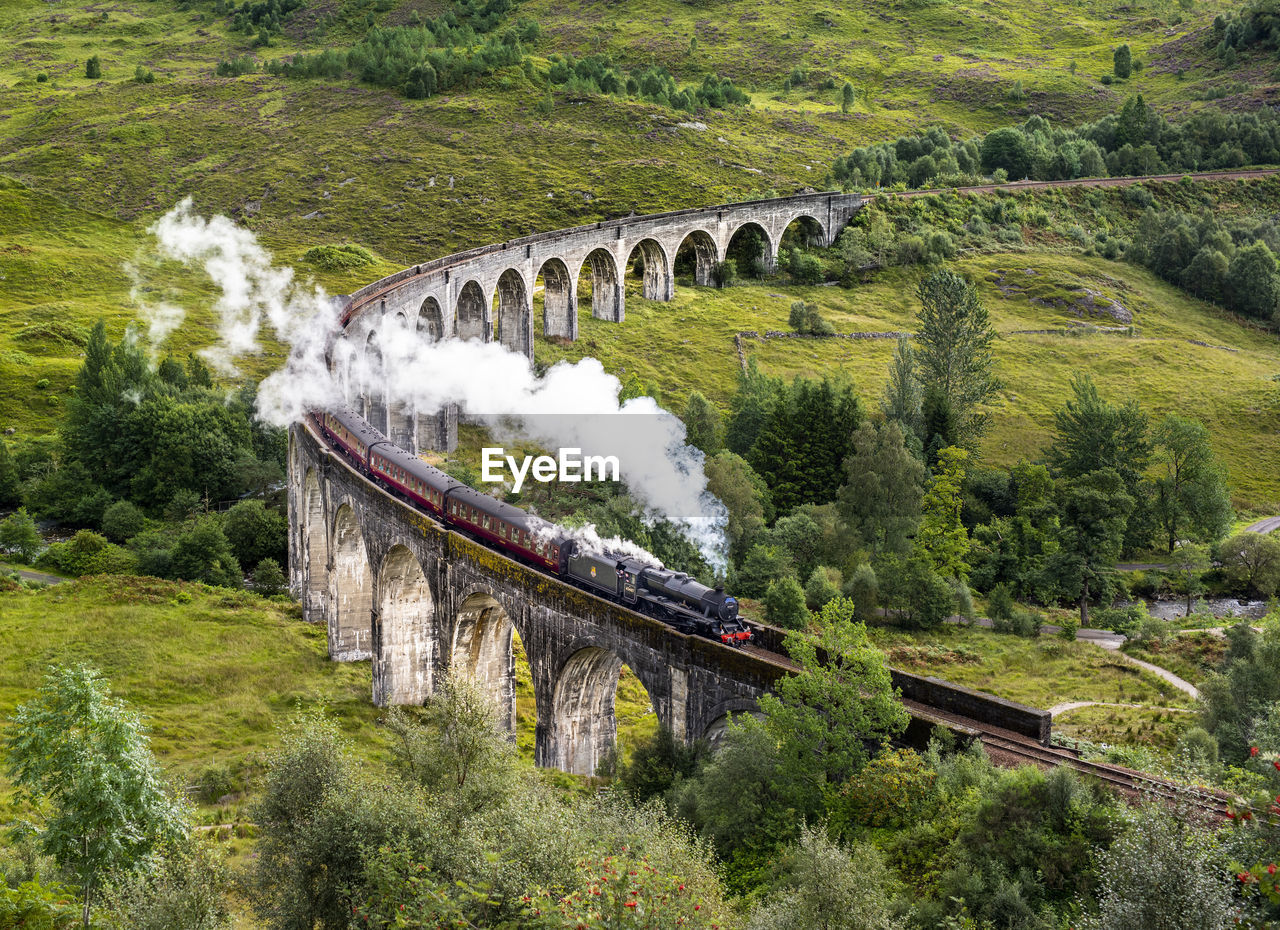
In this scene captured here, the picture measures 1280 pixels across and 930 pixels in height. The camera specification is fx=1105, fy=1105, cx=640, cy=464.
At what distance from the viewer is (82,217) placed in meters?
125

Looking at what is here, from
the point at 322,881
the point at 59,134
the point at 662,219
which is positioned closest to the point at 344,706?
the point at 322,881

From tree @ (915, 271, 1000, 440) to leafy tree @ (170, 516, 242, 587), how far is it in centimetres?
4897

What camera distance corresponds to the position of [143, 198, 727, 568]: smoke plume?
62.5 m

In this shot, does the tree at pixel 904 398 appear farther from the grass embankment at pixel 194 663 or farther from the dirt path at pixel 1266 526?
the grass embankment at pixel 194 663

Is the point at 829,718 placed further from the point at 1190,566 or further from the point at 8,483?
the point at 8,483

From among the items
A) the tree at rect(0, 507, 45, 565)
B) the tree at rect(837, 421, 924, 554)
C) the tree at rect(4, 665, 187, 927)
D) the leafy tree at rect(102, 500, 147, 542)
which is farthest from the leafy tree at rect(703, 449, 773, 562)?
the tree at rect(0, 507, 45, 565)

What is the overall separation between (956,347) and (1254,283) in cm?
5018

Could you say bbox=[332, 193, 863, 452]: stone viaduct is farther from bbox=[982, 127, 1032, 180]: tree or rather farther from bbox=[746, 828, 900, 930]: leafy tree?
bbox=[746, 828, 900, 930]: leafy tree

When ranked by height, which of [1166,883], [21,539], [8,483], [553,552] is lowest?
[21,539]

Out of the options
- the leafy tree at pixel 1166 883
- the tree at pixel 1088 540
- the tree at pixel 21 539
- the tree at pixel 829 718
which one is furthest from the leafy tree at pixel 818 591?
the tree at pixel 21 539

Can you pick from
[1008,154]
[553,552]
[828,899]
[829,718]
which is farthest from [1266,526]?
[1008,154]

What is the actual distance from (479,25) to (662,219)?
110917mm

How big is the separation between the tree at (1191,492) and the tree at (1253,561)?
14.9ft

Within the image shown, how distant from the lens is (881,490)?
64750 mm
